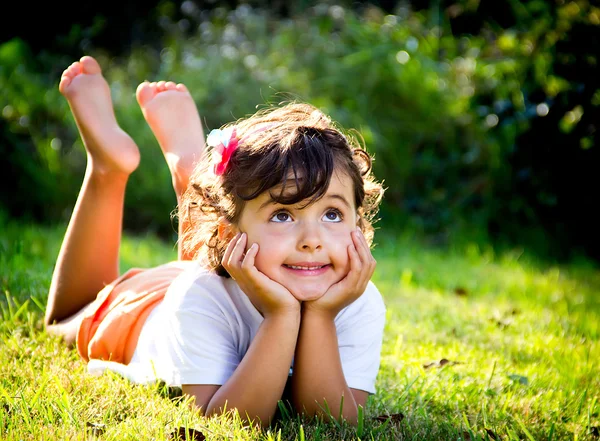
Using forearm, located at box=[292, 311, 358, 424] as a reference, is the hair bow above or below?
above

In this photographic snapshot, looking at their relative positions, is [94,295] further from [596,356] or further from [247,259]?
[596,356]

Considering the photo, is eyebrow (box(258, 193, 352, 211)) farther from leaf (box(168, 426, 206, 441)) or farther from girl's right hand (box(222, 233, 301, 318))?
leaf (box(168, 426, 206, 441))

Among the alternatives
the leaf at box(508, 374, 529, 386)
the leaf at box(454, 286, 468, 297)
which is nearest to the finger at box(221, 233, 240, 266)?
the leaf at box(508, 374, 529, 386)

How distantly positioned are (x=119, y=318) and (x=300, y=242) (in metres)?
0.98

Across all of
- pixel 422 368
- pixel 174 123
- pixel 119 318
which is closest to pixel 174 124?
pixel 174 123

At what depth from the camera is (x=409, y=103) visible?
6.57 metres

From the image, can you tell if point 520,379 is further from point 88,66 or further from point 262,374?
point 88,66

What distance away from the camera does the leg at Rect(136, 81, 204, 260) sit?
10.6 ft

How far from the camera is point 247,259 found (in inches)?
85.3

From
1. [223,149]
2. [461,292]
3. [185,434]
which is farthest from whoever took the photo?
[461,292]

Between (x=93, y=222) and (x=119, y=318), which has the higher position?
(x=93, y=222)

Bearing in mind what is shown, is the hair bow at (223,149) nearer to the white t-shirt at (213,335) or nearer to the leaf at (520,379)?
the white t-shirt at (213,335)

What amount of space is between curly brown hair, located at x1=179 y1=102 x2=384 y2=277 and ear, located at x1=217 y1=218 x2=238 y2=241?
0.04 ft

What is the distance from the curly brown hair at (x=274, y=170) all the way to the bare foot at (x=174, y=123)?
619 mm
